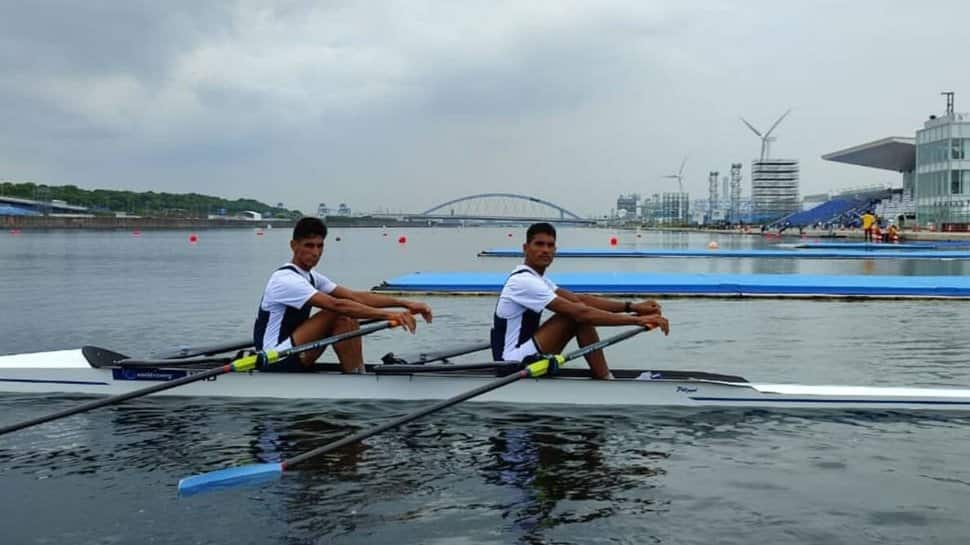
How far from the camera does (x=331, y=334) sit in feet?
28.6

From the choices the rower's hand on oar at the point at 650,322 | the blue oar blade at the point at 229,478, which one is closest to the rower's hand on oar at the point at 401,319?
the blue oar blade at the point at 229,478

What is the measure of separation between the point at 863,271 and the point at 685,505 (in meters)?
28.1

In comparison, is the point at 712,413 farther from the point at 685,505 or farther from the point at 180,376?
the point at 180,376

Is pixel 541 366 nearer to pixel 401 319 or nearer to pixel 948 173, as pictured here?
pixel 401 319

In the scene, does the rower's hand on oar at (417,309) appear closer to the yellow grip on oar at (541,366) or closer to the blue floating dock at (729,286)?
the yellow grip on oar at (541,366)

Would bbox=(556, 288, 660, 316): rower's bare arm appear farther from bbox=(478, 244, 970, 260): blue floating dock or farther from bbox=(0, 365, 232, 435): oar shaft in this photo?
bbox=(478, 244, 970, 260): blue floating dock

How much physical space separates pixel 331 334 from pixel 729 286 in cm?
1515

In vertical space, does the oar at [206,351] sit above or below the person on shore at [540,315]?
below

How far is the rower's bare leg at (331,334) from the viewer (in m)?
8.59

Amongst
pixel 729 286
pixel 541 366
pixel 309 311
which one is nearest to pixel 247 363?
pixel 309 311

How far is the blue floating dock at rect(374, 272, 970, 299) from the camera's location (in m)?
21.0

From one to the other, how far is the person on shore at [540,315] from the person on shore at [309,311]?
82cm

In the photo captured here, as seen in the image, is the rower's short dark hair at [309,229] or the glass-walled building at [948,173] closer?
the rower's short dark hair at [309,229]

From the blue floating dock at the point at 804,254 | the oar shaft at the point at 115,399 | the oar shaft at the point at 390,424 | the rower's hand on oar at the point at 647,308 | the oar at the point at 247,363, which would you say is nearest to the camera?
the oar shaft at the point at 390,424
